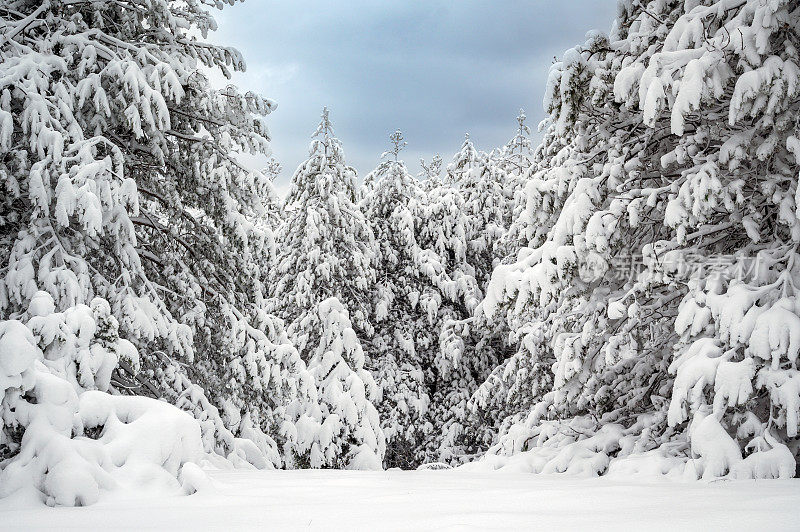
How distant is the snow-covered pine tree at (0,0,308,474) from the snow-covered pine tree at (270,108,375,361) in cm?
464

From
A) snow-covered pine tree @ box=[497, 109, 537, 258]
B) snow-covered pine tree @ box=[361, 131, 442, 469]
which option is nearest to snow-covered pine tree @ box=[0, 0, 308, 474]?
snow-covered pine tree @ box=[361, 131, 442, 469]

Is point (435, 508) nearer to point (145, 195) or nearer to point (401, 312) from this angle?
point (145, 195)

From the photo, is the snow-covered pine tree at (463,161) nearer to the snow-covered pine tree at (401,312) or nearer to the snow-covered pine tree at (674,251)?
the snow-covered pine tree at (401,312)

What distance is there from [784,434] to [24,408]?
590cm

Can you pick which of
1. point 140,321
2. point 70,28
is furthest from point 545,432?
point 70,28

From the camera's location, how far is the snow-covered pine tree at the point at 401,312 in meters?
17.8

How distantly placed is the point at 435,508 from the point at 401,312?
15646mm

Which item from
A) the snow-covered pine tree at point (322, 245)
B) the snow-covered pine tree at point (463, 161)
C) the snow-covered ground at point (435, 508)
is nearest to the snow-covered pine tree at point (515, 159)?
the snow-covered pine tree at point (463, 161)

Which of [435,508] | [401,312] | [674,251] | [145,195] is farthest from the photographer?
[401,312]

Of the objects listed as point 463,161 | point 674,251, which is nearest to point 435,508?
point 674,251

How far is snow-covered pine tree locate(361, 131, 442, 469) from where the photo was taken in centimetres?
1775

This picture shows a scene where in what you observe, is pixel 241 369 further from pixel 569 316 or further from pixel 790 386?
pixel 790 386

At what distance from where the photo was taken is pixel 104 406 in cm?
427

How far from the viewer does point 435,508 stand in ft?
11.2
